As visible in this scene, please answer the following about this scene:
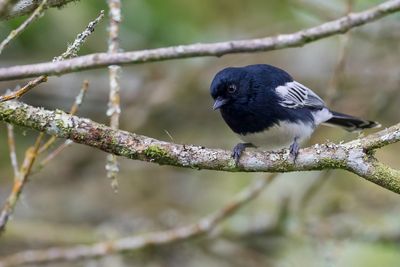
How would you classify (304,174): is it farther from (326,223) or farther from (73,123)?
(73,123)

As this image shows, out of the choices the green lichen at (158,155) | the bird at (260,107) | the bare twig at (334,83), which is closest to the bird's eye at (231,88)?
the bird at (260,107)

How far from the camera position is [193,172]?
6.67 m

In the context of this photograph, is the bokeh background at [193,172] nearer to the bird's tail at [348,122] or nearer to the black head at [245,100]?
the bird's tail at [348,122]

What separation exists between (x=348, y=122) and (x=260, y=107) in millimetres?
998

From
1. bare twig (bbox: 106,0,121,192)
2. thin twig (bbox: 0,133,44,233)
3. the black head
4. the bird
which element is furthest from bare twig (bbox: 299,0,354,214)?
thin twig (bbox: 0,133,44,233)

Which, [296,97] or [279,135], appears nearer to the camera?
[279,135]

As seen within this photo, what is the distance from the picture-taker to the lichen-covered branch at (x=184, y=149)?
9.07ft

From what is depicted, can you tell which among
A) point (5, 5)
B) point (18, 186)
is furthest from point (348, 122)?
point (5, 5)

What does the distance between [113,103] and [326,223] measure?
8.80 ft

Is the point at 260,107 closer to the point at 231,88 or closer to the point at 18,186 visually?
the point at 231,88

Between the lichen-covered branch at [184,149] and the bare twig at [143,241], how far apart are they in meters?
1.78

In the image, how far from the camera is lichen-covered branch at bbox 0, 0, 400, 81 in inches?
76.0

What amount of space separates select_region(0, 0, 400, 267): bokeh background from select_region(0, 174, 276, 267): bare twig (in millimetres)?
327

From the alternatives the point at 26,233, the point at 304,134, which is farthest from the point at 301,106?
the point at 26,233
